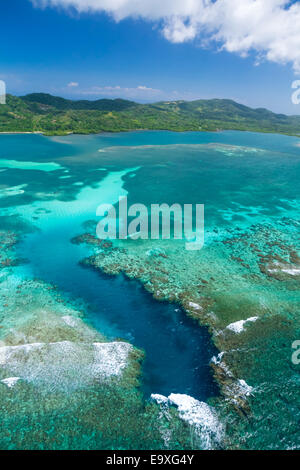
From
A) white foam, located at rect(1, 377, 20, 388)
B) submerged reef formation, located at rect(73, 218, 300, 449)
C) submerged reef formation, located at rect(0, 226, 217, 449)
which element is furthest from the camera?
white foam, located at rect(1, 377, 20, 388)

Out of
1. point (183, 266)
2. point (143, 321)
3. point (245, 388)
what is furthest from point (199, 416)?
point (183, 266)

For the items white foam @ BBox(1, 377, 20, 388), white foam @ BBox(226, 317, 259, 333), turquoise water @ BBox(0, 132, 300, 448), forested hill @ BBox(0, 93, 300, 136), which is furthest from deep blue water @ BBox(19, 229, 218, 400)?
forested hill @ BBox(0, 93, 300, 136)

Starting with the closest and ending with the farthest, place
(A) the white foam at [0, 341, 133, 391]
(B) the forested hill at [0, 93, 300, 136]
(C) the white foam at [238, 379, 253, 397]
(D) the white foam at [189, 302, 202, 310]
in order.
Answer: (C) the white foam at [238, 379, 253, 397]
(A) the white foam at [0, 341, 133, 391]
(D) the white foam at [189, 302, 202, 310]
(B) the forested hill at [0, 93, 300, 136]

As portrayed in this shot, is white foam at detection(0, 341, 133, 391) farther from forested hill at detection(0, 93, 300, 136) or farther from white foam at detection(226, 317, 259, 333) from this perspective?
forested hill at detection(0, 93, 300, 136)

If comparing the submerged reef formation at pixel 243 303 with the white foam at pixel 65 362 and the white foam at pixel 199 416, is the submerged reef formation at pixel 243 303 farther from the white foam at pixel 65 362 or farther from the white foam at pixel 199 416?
the white foam at pixel 65 362

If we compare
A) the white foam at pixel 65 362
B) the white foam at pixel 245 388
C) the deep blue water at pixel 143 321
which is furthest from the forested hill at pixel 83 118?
the white foam at pixel 245 388

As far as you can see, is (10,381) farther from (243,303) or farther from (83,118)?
(83,118)
